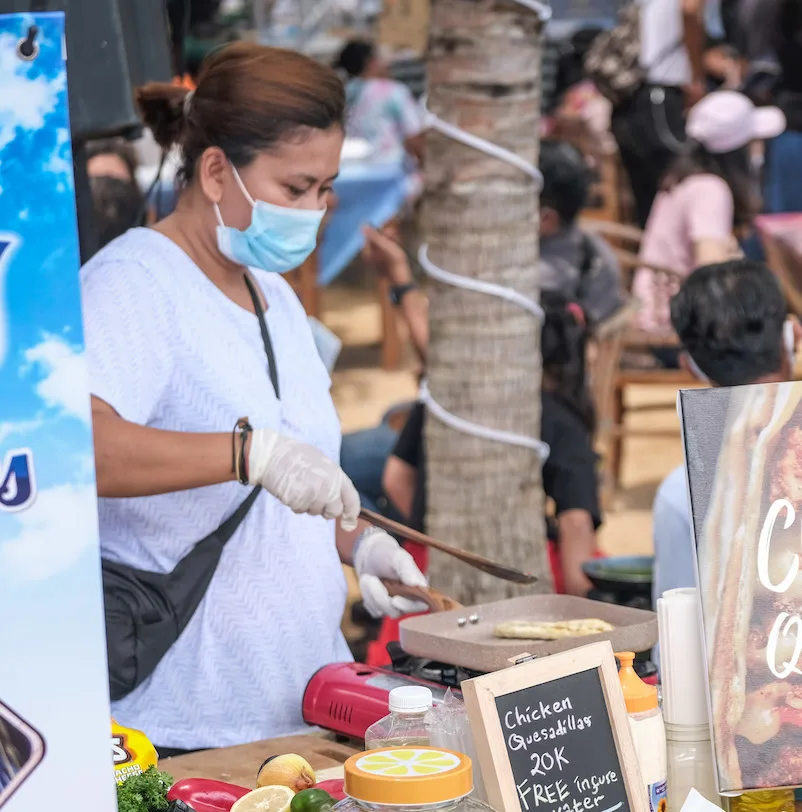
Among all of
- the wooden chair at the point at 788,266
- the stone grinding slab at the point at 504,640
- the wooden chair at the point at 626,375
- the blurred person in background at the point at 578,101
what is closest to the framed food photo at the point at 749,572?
the stone grinding slab at the point at 504,640

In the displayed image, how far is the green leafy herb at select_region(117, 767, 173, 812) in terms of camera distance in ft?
4.67

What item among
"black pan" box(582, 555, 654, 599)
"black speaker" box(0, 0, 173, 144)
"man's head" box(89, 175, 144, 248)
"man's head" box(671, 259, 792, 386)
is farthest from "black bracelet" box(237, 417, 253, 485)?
"man's head" box(89, 175, 144, 248)

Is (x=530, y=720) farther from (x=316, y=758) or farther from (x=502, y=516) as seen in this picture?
(x=502, y=516)

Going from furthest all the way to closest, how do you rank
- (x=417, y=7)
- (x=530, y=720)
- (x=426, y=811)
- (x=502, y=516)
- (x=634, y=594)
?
(x=417, y=7)
(x=502, y=516)
(x=634, y=594)
(x=530, y=720)
(x=426, y=811)

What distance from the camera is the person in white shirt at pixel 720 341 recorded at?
2.47 meters

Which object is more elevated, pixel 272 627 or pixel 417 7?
pixel 417 7

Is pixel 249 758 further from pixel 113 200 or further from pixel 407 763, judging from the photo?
pixel 113 200

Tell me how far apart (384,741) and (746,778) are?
1.33 ft

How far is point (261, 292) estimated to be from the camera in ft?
7.79

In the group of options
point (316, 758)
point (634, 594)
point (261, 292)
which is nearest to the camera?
point (316, 758)

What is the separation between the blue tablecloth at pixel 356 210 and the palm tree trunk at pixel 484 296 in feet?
18.2

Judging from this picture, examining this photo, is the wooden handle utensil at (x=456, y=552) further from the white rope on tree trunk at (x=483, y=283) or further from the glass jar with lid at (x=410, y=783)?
the white rope on tree trunk at (x=483, y=283)

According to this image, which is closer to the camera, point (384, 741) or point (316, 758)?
point (384, 741)

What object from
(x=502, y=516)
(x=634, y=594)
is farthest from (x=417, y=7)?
(x=634, y=594)
